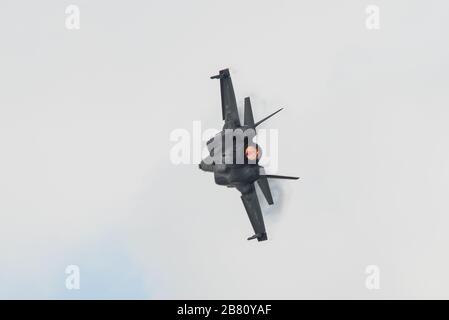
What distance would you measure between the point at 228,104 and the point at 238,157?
27.7ft

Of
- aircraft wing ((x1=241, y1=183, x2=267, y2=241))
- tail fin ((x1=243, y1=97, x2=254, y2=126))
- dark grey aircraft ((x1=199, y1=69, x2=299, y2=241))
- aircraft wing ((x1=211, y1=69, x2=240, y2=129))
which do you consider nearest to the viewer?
dark grey aircraft ((x1=199, y1=69, x2=299, y2=241))

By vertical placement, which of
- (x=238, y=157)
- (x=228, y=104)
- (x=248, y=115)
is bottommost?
(x=238, y=157)

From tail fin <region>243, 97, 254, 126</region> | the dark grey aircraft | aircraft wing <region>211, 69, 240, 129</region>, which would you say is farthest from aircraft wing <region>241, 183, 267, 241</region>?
aircraft wing <region>211, 69, 240, 129</region>

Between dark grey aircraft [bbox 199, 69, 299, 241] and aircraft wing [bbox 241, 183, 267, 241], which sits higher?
dark grey aircraft [bbox 199, 69, 299, 241]

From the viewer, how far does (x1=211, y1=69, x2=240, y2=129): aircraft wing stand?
92.1 meters

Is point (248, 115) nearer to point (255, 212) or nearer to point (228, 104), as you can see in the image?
point (228, 104)

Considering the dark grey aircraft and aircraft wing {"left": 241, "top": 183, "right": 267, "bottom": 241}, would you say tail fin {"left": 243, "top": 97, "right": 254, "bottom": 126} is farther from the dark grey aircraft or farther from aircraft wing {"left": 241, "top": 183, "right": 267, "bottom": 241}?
aircraft wing {"left": 241, "top": 183, "right": 267, "bottom": 241}

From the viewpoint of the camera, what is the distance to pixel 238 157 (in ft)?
290

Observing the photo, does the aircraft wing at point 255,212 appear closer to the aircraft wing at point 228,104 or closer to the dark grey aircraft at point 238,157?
the dark grey aircraft at point 238,157

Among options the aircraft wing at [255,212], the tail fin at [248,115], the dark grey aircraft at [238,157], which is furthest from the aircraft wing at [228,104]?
the aircraft wing at [255,212]

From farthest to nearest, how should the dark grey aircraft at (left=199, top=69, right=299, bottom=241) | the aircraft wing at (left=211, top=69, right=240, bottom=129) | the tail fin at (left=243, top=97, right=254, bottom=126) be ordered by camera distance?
1. the aircraft wing at (left=211, top=69, right=240, bottom=129)
2. the tail fin at (left=243, top=97, right=254, bottom=126)
3. the dark grey aircraft at (left=199, top=69, right=299, bottom=241)

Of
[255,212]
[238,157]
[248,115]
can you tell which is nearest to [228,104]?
[248,115]

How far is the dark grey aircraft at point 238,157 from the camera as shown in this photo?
8844 centimetres

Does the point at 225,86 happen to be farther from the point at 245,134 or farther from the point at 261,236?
the point at 261,236
